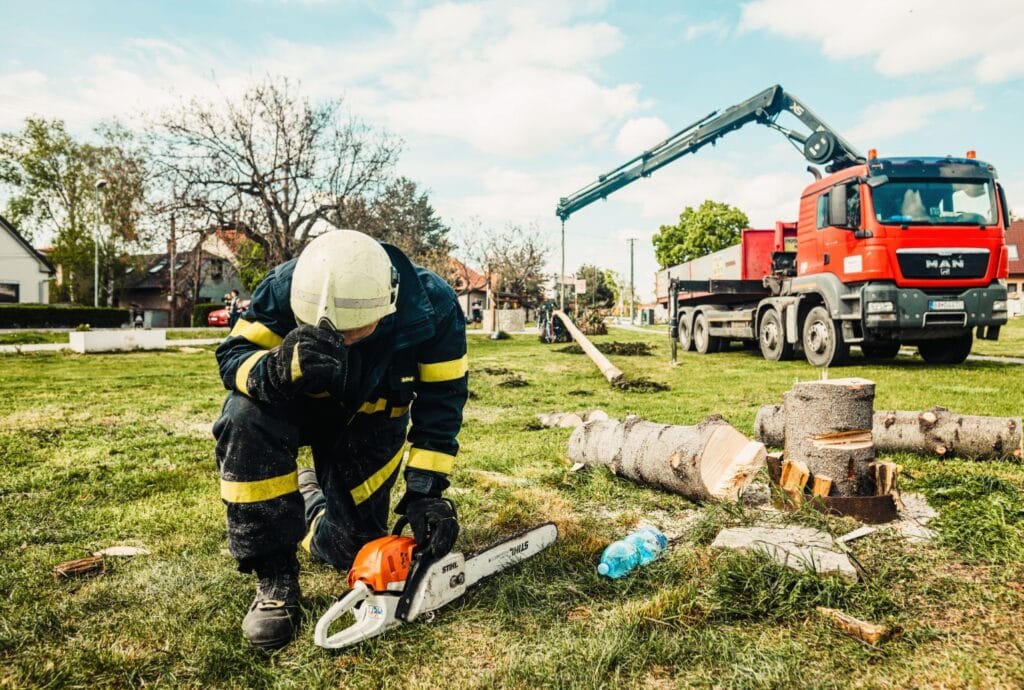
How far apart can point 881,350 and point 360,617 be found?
11501 millimetres

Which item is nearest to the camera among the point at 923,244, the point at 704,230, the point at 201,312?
the point at 923,244

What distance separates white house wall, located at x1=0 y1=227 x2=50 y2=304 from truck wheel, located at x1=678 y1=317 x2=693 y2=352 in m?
40.0

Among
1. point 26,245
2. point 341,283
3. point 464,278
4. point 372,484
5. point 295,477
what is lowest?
point 372,484

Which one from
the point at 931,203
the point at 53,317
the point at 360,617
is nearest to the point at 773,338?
the point at 931,203

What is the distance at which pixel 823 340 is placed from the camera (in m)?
10.2

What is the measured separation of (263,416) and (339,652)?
790mm

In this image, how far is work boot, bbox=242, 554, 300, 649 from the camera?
6.85 feet

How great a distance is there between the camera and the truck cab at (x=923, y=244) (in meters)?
9.00

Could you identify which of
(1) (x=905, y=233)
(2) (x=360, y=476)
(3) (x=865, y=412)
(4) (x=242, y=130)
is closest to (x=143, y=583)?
(2) (x=360, y=476)

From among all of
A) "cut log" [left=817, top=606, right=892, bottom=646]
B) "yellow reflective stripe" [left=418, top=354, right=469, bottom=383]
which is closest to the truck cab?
"cut log" [left=817, top=606, right=892, bottom=646]

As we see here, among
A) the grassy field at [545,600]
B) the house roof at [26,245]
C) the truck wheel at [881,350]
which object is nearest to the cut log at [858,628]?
the grassy field at [545,600]

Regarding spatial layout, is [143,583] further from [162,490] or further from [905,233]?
[905,233]

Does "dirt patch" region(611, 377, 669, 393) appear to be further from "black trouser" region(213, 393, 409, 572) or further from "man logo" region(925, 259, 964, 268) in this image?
"black trouser" region(213, 393, 409, 572)

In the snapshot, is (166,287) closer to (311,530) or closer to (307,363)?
(311,530)
